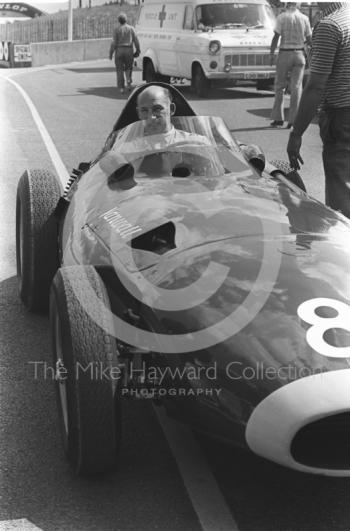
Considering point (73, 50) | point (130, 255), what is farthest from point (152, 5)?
point (130, 255)

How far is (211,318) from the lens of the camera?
3.66 meters

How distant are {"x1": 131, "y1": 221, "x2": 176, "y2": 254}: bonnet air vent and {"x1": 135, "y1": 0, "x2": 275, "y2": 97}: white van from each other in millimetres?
14416

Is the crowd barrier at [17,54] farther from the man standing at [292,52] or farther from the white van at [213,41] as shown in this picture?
the man standing at [292,52]

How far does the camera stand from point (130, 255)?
4.29 meters

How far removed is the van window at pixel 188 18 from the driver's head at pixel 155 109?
13462mm

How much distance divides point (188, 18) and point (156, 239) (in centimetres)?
1571

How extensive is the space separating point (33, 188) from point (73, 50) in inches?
1269

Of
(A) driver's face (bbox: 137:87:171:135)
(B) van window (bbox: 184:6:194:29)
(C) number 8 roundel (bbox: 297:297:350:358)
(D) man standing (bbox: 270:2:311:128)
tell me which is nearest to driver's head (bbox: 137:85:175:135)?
(A) driver's face (bbox: 137:87:171:135)

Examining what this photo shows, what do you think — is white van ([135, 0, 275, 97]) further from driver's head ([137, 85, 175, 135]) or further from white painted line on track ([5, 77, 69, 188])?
driver's head ([137, 85, 175, 135])

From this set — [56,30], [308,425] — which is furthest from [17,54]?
[308,425]

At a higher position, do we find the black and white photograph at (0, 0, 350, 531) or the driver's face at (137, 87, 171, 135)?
the driver's face at (137, 87, 171, 135)

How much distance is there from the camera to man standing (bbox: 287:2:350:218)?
6.25 metres

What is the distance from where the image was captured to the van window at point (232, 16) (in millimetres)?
19016

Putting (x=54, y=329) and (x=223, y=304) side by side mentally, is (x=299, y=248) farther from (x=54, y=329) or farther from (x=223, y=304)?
(x=54, y=329)
